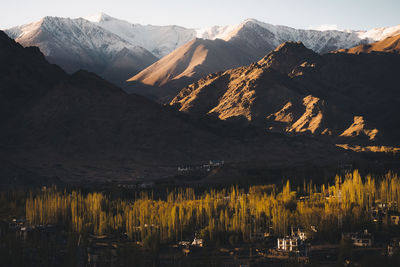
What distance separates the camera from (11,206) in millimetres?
130625

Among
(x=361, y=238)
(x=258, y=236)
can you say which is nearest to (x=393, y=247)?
(x=361, y=238)

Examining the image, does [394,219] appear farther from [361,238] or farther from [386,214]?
[361,238]

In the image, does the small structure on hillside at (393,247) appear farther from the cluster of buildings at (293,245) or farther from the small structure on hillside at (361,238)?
the cluster of buildings at (293,245)

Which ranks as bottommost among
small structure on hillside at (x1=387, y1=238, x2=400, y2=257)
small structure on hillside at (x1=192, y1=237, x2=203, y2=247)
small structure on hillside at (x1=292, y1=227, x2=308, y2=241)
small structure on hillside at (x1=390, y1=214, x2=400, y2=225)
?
small structure on hillside at (x1=387, y1=238, x2=400, y2=257)

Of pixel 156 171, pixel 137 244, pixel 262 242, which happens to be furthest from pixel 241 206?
pixel 156 171

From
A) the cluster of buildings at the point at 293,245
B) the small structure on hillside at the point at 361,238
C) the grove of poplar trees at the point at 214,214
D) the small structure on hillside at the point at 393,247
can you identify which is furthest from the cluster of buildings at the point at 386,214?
the cluster of buildings at the point at 293,245

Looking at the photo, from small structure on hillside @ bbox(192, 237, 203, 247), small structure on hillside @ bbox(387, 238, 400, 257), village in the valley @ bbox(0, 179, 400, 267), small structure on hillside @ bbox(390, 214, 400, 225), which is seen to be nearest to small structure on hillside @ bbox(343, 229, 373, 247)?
village in the valley @ bbox(0, 179, 400, 267)

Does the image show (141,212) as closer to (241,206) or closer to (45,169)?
(241,206)

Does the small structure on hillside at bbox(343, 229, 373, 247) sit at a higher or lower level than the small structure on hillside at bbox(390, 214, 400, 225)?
lower

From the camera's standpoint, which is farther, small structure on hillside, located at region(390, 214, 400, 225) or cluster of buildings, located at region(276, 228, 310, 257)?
small structure on hillside, located at region(390, 214, 400, 225)

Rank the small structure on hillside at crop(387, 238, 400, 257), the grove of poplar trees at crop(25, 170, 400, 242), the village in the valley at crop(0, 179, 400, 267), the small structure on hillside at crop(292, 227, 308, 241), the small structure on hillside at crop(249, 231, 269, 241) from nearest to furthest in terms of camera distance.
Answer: the small structure on hillside at crop(387, 238, 400, 257), the village in the valley at crop(0, 179, 400, 267), the small structure on hillside at crop(292, 227, 308, 241), the small structure on hillside at crop(249, 231, 269, 241), the grove of poplar trees at crop(25, 170, 400, 242)

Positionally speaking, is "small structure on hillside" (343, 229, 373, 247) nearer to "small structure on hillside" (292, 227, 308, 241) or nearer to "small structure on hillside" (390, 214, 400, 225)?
"small structure on hillside" (292, 227, 308, 241)

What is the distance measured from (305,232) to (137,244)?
26.2 metres

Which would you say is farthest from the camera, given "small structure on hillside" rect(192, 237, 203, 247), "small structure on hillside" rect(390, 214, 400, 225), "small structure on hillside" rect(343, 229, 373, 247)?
"small structure on hillside" rect(390, 214, 400, 225)
